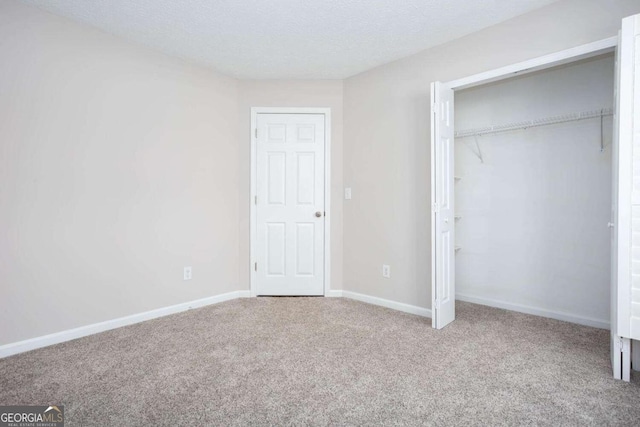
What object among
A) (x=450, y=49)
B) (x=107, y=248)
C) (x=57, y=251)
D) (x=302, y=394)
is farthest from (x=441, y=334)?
(x=57, y=251)

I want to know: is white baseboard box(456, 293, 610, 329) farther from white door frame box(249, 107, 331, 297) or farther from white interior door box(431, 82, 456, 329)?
white door frame box(249, 107, 331, 297)

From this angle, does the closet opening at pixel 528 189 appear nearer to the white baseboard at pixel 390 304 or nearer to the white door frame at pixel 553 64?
the white door frame at pixel 553 64

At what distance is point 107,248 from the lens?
2879mm

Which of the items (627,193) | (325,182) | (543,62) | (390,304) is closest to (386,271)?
(390,304)

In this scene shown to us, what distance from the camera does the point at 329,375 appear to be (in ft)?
6.74

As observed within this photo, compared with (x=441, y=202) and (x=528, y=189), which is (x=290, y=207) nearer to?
(x=441, y=202)

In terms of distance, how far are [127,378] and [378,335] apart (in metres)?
1.72

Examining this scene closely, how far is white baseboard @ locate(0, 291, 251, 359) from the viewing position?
2.40m

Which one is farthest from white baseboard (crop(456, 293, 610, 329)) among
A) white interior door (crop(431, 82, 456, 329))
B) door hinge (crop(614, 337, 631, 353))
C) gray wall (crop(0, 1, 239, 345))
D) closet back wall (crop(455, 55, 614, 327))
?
gray wall (crop(0, 1, 239, 345))

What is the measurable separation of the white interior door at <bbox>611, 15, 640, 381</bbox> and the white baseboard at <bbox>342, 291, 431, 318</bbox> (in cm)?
144

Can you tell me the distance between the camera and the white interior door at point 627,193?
1902 millimetres

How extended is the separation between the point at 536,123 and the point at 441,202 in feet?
4.11

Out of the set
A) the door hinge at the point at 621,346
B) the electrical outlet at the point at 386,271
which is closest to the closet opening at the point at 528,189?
the electrical outlet at the point at 386,271

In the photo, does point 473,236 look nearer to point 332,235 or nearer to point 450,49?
point 332,235
